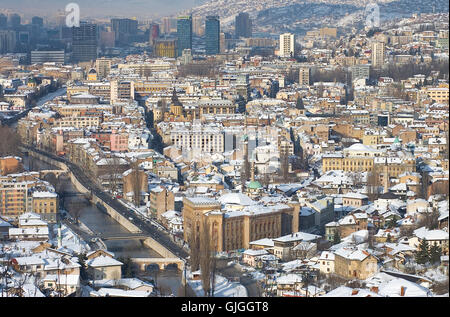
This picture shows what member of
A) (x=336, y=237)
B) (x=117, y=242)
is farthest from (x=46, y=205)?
(x=336, y=237)

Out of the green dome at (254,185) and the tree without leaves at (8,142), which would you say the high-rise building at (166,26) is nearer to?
the tree without leaves at (8,142)

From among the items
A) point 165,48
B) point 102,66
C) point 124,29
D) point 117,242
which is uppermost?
point 124,29

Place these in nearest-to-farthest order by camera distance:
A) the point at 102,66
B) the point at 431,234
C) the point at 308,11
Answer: the point at 431,234, the point at 102,66, the point at 308,11

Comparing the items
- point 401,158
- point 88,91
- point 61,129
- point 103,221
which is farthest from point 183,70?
point 103,221

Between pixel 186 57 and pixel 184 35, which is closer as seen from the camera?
pixel 186 57

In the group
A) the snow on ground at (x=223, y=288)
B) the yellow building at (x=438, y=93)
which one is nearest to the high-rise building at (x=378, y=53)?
the yellow building at (x=438, y=93)

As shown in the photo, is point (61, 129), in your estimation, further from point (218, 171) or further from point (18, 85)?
point (18, 85)

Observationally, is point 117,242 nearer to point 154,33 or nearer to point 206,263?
point 206,263
